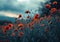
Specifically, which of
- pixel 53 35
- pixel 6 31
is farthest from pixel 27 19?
pixel 53 35

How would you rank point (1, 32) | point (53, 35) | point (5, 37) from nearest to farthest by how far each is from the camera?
point (53, 35), point (5, 37), point (1, 32)

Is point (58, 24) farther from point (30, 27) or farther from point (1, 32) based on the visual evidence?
point (1, 32)

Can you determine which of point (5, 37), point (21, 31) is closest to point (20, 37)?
point (21, 31)

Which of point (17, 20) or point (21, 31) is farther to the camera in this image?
point (17, 20)

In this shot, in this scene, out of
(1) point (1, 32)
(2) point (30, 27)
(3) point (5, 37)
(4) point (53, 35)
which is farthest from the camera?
(1) point (1, 32)

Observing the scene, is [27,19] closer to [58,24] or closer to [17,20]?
[17,20]

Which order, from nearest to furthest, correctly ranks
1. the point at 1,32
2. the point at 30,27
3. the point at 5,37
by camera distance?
the point at 30,27 < the point at 5,37 < the point at 1,32

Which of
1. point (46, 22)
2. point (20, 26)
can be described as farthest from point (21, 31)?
point (46, 22)

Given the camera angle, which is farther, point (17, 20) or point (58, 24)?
point (17, 20)
